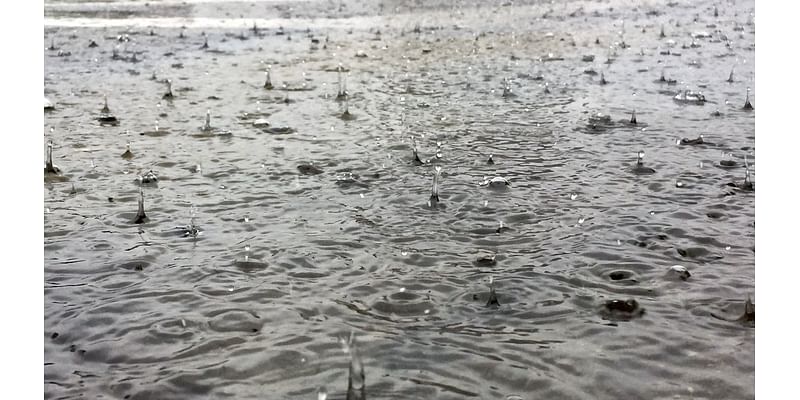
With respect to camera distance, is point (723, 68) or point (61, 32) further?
point (61, 32)

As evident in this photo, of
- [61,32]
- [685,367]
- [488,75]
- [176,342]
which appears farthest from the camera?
[61,32]

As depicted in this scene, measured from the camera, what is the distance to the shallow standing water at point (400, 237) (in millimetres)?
3787

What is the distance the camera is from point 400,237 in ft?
18.4

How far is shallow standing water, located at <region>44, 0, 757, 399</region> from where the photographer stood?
3787 mm

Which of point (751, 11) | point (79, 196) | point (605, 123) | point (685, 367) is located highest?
point (751, 11)

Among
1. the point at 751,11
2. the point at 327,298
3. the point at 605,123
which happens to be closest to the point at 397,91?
the point at 605,123

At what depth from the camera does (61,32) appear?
1880 cm

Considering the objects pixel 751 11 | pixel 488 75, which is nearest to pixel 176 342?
pixel 488 75

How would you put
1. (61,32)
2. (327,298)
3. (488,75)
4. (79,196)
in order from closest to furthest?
(327,298)
(79,196)
(488,75)
(61,32)

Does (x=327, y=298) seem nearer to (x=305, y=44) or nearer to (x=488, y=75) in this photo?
(x=488, y=75)

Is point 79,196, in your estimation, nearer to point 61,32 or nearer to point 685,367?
point 685,367

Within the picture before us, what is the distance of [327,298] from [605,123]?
5.70 m

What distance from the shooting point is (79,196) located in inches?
254
